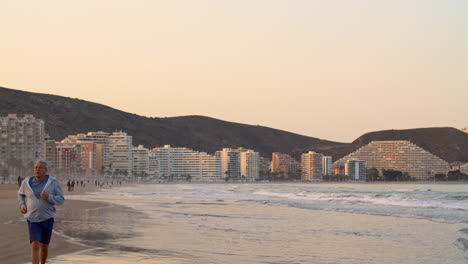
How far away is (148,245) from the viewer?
40.8ft

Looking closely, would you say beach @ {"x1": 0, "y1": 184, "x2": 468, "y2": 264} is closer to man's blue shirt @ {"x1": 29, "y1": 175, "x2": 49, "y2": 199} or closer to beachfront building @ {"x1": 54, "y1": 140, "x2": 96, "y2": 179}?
man's blue shirt @ {"x1": 29, "y1": 175, "x2": 49, "y2": 199}

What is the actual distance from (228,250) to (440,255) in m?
3.99

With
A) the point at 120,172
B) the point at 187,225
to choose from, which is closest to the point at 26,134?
the point at 120,172

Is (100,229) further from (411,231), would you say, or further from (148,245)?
(411,231)

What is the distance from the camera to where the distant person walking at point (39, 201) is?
725 cm

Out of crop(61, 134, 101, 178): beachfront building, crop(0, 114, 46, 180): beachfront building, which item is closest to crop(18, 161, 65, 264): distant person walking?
crop(0, 114, 46, 180): beachfront building

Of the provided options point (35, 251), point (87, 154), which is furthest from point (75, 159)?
point (35, 251)

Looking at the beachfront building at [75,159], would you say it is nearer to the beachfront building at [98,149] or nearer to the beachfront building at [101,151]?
the beachfront building at [98,149]

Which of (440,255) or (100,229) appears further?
(100,229)

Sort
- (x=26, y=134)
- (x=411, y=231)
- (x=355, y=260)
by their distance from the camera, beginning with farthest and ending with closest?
1. (x=26, y=134)
2. (x=411, y=231)
3. (x=355, y=260)

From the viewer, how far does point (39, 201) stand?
725cm

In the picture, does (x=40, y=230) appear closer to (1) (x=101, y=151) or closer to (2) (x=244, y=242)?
(2) (x=244, y=242)

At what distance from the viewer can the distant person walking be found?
7.25 metres

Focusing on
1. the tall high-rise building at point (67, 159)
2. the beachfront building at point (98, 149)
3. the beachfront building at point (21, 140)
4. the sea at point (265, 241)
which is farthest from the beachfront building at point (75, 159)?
the sea at point (265, 241)
